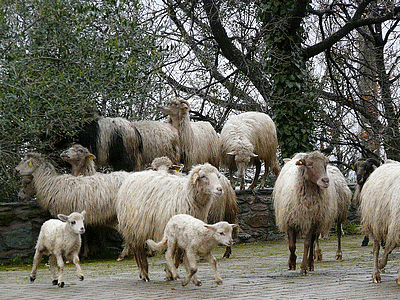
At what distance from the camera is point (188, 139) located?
541 inches

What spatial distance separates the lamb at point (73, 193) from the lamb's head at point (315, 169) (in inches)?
150

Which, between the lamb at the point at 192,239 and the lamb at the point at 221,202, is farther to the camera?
the lamb at the point at 221,202

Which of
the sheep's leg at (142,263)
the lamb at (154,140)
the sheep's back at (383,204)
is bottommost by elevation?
the sheep's leg at (142,263)

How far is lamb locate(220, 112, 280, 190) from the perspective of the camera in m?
13.3

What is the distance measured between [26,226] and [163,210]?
4565 millimetres

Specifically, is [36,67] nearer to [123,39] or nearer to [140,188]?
[123,39]

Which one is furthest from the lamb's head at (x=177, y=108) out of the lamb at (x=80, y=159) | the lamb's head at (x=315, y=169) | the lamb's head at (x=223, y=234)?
the lamb's head at (x=223, y=234)

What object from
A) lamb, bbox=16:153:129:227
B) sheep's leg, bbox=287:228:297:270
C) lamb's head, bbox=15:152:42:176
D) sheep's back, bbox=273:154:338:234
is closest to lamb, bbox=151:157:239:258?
lamb, bbox=16:153:129:227

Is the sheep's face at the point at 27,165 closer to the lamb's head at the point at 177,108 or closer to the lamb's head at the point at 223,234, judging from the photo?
the lamb's head at the point at 177,108

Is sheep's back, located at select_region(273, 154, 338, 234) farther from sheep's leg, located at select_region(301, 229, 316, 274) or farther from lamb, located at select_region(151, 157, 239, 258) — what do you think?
lamb, located at select_region(151, 157, 239, 258)

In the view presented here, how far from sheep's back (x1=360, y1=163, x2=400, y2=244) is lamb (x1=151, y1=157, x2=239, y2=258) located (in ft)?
10.00

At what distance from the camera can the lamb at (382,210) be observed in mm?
7543

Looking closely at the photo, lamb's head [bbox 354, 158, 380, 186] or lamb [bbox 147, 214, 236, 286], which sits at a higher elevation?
lamb's head [bbox 354, 158, 380, 186]

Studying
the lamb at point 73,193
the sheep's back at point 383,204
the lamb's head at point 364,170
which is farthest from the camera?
the lamb's head at point 364,170
